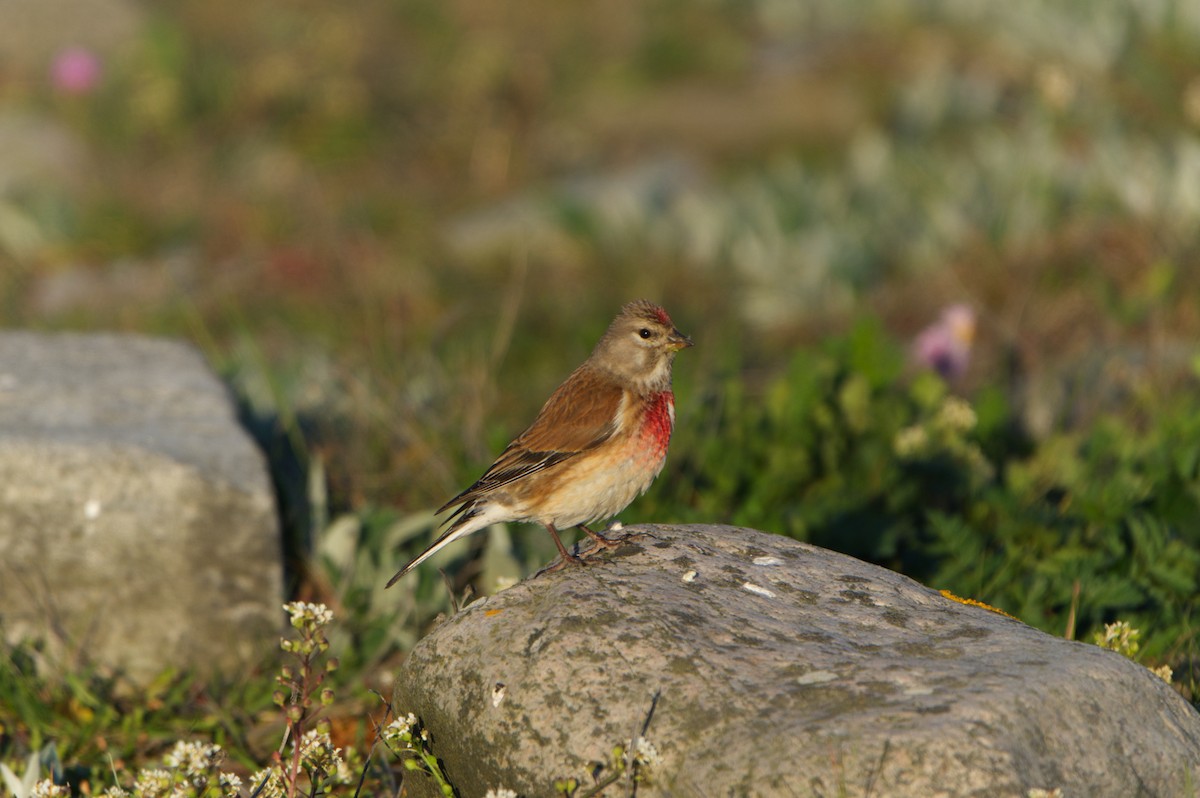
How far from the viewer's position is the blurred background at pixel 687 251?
5.62 meters

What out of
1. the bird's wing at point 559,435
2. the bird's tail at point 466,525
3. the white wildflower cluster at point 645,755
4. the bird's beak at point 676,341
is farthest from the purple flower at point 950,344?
the white wildflower cluster at point 645,755

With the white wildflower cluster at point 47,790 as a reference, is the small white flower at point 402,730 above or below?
above

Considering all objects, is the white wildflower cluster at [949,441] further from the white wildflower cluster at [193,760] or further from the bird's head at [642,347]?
the white wildflower cluster at [193,760]

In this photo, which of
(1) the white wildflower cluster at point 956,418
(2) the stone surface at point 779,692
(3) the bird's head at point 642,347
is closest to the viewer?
(2) the stone surface at point 779,692

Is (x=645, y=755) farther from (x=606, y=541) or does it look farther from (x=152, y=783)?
(x=152, y=783)

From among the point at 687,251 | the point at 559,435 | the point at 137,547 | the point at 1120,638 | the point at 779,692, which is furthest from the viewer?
the point at 687,251

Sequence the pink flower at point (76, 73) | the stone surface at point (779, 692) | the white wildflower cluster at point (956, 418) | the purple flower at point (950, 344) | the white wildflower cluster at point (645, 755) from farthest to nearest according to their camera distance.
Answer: the pink flower at point (76, 73)
the purple flower at point (950, 344)
the white wildflower cluster at point (956, 418)
the white wildflower cluster at point (645, 755)
the stone surface at point (779, 692)

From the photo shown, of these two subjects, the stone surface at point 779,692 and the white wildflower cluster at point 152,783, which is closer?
the stone surface at point 779,692

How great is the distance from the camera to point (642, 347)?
193 inches

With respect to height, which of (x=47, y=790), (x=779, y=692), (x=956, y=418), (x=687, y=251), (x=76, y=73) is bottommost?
(x=687, y=251)

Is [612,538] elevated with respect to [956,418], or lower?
elevated

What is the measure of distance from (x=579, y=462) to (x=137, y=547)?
1.69 m

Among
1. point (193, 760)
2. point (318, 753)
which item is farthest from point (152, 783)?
point (318, 753)

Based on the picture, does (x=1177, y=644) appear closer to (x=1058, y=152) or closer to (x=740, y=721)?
(x=740, y=721)
